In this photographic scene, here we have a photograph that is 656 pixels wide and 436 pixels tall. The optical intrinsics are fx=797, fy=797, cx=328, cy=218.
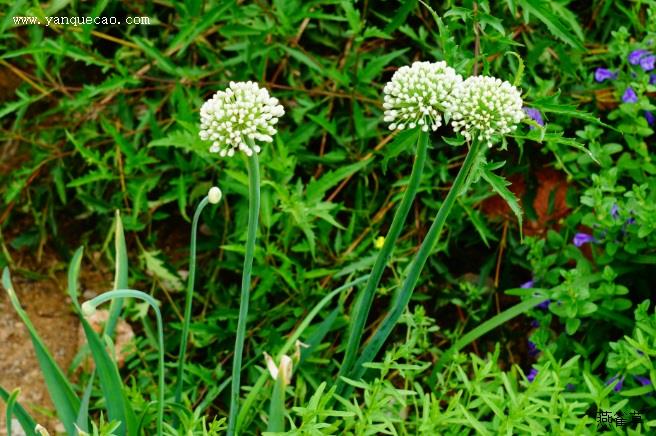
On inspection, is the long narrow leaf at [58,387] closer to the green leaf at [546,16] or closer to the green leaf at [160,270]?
the green leaf at [160,270]

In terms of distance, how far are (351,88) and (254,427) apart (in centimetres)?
93

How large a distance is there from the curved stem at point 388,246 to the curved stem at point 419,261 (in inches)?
1.2

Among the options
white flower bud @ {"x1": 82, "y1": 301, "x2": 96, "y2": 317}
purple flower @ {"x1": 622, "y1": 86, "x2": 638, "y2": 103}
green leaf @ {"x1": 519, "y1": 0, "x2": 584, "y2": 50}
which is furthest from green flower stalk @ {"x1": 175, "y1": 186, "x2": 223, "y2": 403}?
purple flower @ {"x1": 622, "y1": 86, "x2": 638, "y2": 103}

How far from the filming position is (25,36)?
244cm

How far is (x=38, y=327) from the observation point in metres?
2.41

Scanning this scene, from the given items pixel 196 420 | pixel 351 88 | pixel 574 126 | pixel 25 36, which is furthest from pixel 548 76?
pixel 25 36

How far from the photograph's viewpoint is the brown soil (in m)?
2.29

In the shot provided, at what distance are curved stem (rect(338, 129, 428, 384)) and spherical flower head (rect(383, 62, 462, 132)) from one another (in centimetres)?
4

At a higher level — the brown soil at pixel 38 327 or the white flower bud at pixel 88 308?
the white flower bud at pixel 88 308

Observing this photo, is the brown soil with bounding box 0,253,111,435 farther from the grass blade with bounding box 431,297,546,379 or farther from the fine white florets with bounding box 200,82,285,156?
the fine white florets with bounding box 200,82,285,156

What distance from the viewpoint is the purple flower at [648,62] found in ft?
6.58

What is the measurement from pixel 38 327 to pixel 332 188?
993 millimetres

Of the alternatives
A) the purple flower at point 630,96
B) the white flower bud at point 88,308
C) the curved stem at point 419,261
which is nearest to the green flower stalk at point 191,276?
the white flower bud at point 88,308

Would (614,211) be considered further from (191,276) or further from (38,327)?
(38,327)
